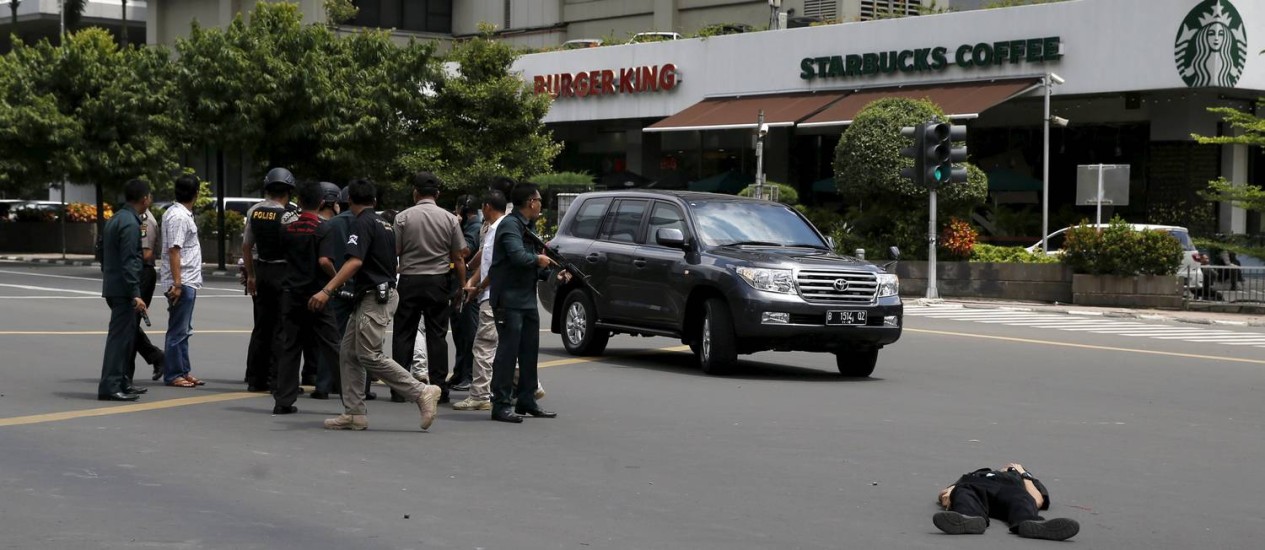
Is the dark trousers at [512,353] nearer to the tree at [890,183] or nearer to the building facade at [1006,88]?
the tree at [890,183]

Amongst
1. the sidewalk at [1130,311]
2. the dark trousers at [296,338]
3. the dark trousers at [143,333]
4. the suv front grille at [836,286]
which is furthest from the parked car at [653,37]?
the dark trousers at [296,338]

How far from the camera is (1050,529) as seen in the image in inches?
291

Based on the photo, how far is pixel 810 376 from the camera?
1556cm

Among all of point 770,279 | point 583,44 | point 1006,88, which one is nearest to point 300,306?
point 770,279

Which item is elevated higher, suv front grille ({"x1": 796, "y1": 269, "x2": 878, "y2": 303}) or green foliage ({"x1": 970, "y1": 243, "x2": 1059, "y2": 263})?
green foliage ({"x1": 970, "y1": 243, "x2": 1059, "y2": 263})

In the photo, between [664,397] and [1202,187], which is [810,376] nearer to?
[664,397]

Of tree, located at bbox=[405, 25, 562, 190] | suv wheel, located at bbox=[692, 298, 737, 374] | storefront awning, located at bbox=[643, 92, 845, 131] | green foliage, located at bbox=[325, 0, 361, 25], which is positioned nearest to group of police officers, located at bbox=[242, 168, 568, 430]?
suv wheel, located at bbox=[692, 298, 737, 374]

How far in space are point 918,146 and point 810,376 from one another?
12.5 metres

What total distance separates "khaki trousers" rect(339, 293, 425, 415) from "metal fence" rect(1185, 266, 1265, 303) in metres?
19.2

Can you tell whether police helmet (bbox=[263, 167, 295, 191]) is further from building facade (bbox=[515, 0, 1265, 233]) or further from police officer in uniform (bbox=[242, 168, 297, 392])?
building facade (bbox=[515, 0, 1265, 233])

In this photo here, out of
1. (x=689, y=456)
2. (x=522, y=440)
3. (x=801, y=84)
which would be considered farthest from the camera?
(x=801, y=84)

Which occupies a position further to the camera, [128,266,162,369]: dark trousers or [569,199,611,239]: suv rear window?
[569,199,611,239]: suv rear window

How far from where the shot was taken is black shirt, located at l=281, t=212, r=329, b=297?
38.7 ft

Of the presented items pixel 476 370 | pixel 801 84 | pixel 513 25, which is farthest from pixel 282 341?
pixel 513 25
